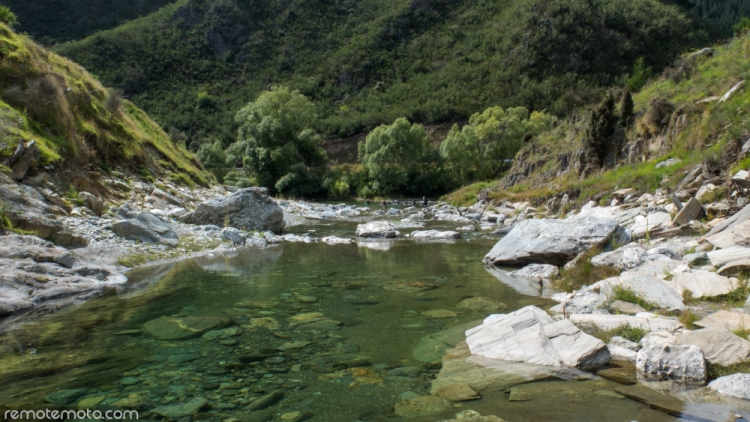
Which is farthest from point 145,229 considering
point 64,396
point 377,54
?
point 377,54

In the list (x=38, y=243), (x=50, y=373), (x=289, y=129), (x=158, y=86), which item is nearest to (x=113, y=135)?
(x=38, y=243)

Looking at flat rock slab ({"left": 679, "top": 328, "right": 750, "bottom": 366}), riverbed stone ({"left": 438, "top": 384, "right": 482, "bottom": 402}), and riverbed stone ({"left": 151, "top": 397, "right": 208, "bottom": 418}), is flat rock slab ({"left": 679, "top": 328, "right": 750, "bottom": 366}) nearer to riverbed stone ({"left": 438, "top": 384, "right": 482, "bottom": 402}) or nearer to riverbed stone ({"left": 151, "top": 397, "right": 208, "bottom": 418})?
riverbed stone ({"left": 438, "top": 384, "right": 482, "bottom": 402})

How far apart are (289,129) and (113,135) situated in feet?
122

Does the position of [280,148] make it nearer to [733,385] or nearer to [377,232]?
[377,232]

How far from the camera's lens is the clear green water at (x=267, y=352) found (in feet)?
15.0

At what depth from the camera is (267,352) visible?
20.0ft

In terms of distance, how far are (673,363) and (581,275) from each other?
4.85 meters

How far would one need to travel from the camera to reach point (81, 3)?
119 metres

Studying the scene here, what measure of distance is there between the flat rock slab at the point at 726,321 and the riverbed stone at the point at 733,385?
1.08 metres

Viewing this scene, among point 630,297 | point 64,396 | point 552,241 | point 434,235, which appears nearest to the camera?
point 64,396

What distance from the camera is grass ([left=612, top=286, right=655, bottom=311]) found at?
6.93 meters

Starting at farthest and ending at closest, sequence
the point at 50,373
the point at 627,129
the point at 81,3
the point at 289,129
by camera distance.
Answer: the point at 81,3 → the point at 289,129 → the point at 627,129 → the point at 50,373

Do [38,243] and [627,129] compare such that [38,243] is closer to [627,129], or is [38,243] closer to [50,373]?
[50,373]

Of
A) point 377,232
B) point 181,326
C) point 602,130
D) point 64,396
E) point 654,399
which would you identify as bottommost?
point 377,232
